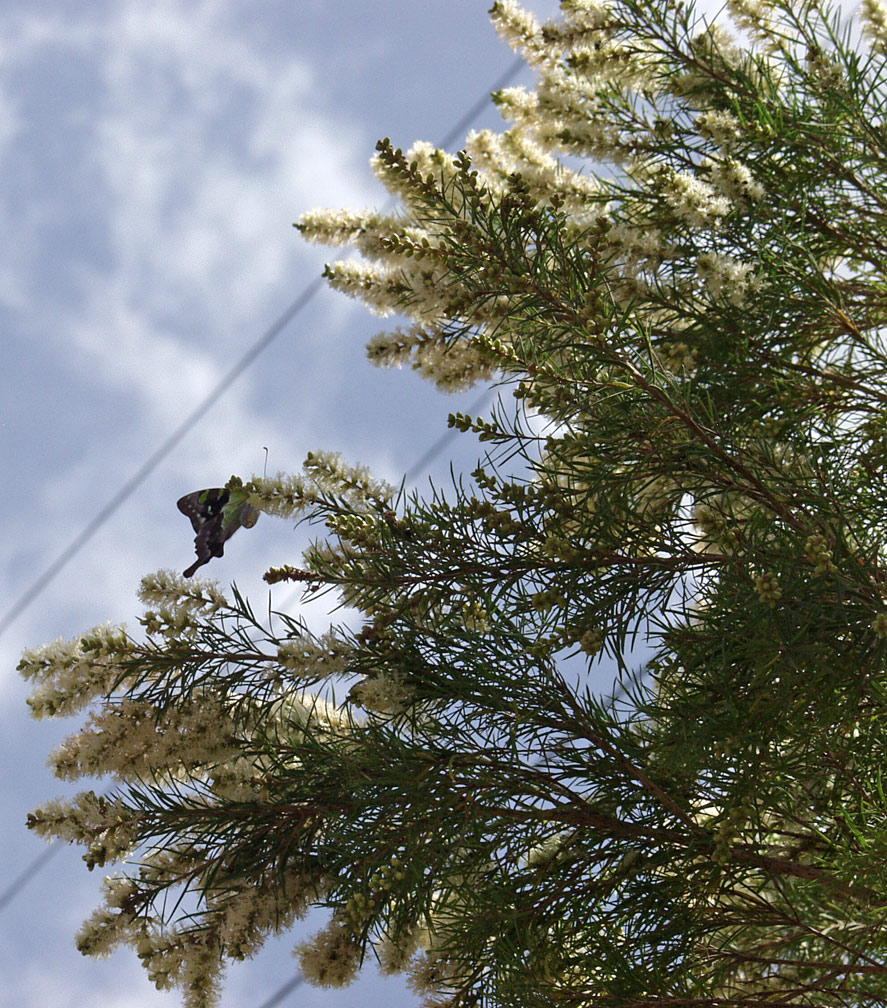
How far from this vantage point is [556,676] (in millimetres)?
1546

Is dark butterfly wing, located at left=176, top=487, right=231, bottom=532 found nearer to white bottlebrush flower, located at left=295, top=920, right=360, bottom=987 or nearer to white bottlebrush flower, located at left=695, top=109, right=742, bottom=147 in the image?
white bottlebrush flower, located at left=295, top=920, right=360, bottom=987

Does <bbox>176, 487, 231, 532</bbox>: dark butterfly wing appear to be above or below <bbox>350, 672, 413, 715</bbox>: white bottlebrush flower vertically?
above

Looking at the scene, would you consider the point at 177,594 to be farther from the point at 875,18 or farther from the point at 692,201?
the point at 875,18

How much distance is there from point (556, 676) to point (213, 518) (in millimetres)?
614

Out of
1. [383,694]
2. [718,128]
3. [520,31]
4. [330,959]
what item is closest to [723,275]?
[718,128]

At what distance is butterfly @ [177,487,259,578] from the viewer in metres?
1.59

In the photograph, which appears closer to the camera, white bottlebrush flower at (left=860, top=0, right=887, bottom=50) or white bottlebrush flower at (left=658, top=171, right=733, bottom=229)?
white bottlebrush flower at (left=658, top=171, right=733, bottom=229)

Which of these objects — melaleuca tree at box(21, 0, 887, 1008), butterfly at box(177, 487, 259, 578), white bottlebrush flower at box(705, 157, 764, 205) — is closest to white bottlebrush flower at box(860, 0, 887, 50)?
melaleuca tree at box(21, 0, 887, 1008)

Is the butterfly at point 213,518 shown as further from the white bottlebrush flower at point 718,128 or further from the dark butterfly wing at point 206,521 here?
the white bottlebrush flower at point 718,128

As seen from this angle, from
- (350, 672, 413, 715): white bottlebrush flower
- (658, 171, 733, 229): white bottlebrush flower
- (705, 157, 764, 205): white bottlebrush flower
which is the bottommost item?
(350, 672, 413, 715): white bottlebrush flower

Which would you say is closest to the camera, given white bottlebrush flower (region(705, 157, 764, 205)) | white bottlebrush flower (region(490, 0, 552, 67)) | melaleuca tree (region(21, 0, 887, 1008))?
melaleuca tree (region(21, 0, 887, 1008))

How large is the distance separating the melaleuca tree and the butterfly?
0.25ft

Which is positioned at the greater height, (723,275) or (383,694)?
(723,275)

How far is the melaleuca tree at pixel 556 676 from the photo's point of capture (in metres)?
1.31
